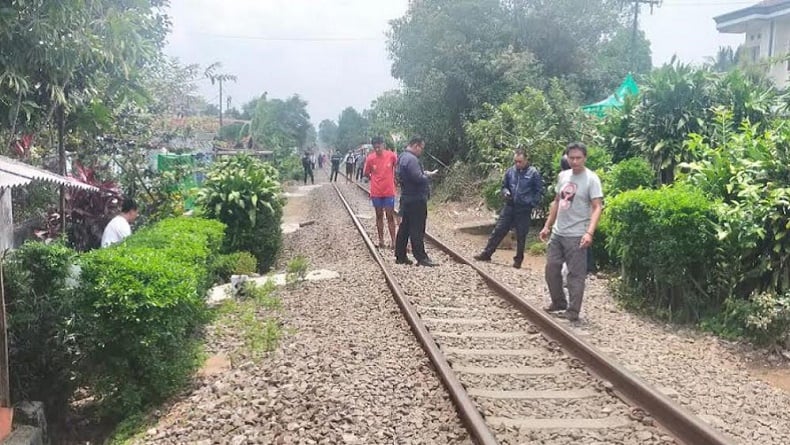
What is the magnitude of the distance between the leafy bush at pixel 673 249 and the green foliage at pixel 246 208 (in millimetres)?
6049

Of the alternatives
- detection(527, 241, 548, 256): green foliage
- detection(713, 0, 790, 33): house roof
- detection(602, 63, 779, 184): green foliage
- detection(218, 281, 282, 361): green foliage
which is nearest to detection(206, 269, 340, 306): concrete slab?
detection(218, 281, 282, 361): green foliage

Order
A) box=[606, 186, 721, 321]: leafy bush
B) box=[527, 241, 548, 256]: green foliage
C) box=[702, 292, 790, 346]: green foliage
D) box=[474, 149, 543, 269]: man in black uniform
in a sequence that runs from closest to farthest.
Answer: box=[702, 292, 790, 346]: green foliage, box=[606, 186, 721, 321]: leafy bush, box=[474, 149, 543, 269]: man in black uniform, box=[527, 241, 548, 256]: green foliage

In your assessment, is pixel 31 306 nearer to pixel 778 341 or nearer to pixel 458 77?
pixel 778 341

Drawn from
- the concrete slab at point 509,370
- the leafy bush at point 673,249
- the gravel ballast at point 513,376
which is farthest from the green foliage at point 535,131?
the concrete slab at point 509,370

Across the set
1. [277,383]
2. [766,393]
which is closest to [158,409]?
[277,383]

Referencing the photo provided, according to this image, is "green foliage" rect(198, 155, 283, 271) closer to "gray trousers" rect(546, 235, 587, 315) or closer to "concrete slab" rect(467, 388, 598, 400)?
"gray trousers" rect(546, 235, 587, 315)

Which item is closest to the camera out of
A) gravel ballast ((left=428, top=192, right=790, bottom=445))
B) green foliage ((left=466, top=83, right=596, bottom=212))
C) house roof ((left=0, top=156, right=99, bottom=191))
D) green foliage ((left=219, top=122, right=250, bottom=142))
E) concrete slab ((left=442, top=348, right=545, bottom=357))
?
gravel ballast ((left=428, top=192, right=790, bottom=445))

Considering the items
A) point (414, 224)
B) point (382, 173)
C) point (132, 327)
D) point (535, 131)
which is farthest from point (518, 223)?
point (132, 327)

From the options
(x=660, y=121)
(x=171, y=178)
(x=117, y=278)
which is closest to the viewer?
(x=117, y=278)

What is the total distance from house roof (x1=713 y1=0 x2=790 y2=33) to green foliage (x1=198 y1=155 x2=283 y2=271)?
21.1m

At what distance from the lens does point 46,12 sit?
5.88 meters

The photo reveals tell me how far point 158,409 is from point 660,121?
29.8ft

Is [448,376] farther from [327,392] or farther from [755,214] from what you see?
[755,214]

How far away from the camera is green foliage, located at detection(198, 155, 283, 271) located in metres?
11.4
